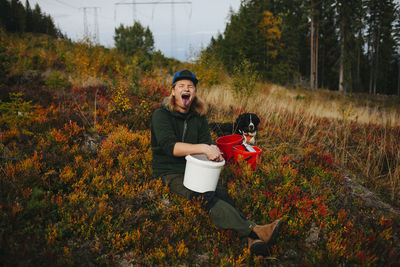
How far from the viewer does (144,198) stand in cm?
271

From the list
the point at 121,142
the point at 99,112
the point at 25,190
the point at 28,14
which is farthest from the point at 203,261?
the point at 28,14

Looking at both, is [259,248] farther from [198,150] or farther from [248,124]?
[248,124]

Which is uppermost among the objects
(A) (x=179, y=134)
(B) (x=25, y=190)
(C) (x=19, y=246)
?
(A) (x=179, y=134)

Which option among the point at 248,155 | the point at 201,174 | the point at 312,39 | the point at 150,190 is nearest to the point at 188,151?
the point at 201,174

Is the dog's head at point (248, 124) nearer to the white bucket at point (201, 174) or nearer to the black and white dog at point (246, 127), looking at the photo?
the black and white dog at point (246, 127)

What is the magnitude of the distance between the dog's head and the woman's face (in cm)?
203

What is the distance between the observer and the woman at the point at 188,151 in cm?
209

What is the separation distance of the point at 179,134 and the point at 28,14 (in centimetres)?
5207

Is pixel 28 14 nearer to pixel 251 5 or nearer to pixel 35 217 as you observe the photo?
pixel 251 5

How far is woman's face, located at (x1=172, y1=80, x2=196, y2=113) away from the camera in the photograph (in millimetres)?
2699

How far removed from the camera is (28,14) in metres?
37.6

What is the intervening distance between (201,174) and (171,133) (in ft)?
2.13

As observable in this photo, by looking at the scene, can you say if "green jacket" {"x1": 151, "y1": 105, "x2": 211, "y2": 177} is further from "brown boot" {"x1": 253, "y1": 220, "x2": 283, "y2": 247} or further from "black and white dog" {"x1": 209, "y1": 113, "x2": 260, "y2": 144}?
"black and white dog" {"x1": 209, "y1": 113, "x2": 260, "y2": 144}

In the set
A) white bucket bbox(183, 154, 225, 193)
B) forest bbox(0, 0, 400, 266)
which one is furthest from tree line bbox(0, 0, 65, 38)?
white bucket bbox(183, 154, 225, 193)
